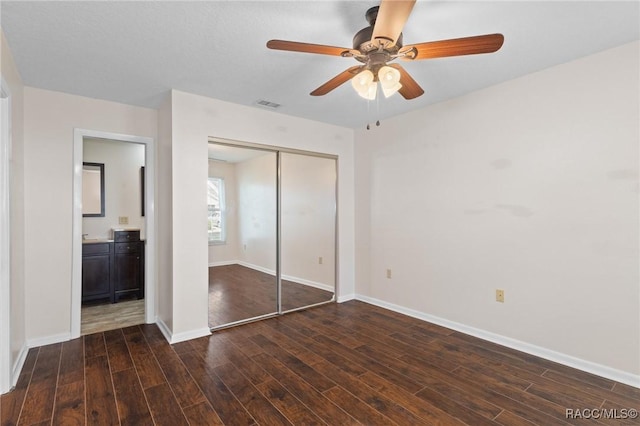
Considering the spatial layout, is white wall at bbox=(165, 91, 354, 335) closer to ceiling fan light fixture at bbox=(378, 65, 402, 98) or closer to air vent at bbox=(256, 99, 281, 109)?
air vent at bbox=(256, 99, 281, 109)

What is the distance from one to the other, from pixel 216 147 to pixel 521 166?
2948 millimetres

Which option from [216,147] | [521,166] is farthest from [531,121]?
[216,147]

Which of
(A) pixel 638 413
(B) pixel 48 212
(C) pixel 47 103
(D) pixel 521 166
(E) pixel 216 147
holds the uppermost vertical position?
(C) pixel 47 103

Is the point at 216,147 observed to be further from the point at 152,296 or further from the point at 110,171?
the point at 110,171

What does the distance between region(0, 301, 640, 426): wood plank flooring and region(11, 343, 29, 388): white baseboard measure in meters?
0.05

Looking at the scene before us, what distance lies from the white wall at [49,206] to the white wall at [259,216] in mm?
1672

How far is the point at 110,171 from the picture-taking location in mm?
4578

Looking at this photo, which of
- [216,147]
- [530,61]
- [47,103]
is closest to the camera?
[530,61]

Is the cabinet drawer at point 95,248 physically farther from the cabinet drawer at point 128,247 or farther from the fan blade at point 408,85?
the fan blade at point 408,85

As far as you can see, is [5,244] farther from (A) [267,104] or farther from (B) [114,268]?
(A) [267,104]

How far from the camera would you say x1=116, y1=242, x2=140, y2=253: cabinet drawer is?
420cm

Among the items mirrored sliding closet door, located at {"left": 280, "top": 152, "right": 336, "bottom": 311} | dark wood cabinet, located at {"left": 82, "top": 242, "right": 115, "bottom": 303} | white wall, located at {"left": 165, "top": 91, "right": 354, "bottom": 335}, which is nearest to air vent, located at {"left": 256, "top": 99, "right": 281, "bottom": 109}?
white wall, located at {"left": 165, "top": 91, "right": 354, "bottom": 335}

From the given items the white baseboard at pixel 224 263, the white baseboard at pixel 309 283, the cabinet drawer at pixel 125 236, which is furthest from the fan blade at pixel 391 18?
the cabinet drawer at pixel 125 236

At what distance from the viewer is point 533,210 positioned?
2717mm
